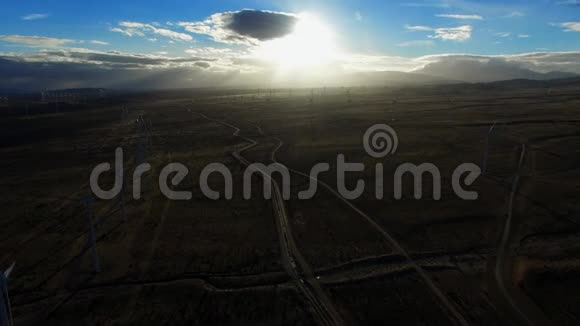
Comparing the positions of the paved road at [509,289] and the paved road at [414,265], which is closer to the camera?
the paved road at [509,289]

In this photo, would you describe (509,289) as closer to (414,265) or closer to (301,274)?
(414,265)

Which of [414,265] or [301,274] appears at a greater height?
[414,265]

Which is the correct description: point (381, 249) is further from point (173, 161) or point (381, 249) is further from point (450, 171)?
point (173, 161)

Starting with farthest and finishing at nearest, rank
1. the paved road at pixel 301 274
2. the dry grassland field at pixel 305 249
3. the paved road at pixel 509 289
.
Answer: the dry grassland field at pixel 305 249 → the paved road at pixel 301 274 → the paved road at pixel 509 289

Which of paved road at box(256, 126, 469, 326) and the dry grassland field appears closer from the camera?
paved road at box(256, 126, 469, 326)

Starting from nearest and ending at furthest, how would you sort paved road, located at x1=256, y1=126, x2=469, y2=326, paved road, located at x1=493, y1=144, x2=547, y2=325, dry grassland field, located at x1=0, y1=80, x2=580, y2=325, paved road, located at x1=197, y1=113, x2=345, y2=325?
paved road, located at x1=493, y1=144, x2=547, y2=325, paved road, located at x1=256, y1=126, x2=469, y2=326, paved road, located at x1=197, y1=113, x2=345, y2=325, dry grassland field, located at x1=0, y1=80, x2=580, y2=325

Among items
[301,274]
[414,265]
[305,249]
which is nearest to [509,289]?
[414,265]

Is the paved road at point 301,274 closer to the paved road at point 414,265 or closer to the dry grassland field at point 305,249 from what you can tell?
the dry grassland field at point 305,249

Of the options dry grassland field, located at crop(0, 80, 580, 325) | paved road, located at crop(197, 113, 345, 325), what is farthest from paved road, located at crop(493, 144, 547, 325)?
paved road, located at crop(197, 113, 345, 325)

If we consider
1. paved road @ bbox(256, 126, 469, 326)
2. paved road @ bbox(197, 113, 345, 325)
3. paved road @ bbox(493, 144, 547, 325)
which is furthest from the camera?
paved road @ bbox(197, 113, 345, 325)

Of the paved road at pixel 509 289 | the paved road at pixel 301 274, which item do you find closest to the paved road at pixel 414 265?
the paved road at pixel 509 289

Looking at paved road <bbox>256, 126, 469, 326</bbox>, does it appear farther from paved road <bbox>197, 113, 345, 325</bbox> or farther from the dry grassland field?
paved road <bbox>197, 113, 345, 325</bbox>
